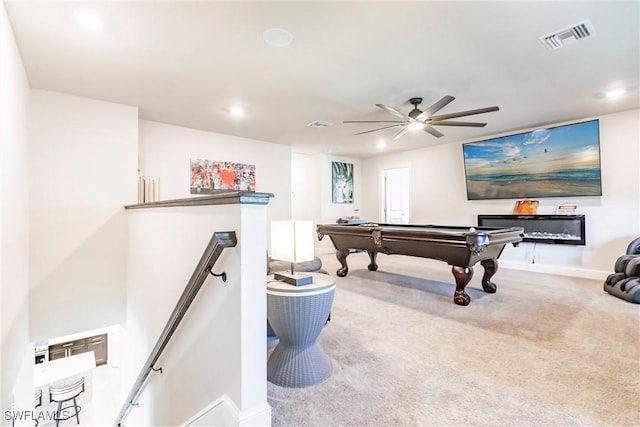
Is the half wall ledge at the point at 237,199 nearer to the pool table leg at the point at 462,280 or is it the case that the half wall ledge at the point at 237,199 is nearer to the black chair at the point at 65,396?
the pool table leg at the point at 462,280

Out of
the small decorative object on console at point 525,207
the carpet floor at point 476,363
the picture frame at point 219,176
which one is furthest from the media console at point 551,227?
the picture frame at point 219,176

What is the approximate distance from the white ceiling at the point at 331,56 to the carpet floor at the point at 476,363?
2.54 meters

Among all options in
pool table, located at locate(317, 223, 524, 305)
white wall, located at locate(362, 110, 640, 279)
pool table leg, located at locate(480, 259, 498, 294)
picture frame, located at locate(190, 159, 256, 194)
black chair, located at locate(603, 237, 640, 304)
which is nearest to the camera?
pool table, located at locate(317, 223, 524, 305)

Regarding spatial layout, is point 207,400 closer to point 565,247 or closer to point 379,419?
point 379,419

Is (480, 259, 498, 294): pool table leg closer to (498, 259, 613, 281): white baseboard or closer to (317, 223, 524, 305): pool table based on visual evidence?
(317, 223, 524, 305): pool table

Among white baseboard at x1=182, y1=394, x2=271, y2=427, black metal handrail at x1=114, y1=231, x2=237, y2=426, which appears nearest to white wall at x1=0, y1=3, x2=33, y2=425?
black metal handrail at x1=114, y1=231, x2=237, y2=426

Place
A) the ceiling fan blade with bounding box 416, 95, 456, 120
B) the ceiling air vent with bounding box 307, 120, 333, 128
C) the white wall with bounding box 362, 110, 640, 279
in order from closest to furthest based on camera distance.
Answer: the ceiling fan blade with bounding box 416, 95, 456, 120 → the white wall with bounding box 362, 110, 640, 279 → the ceiling air vent with bounding box 307, 120, 333, 128

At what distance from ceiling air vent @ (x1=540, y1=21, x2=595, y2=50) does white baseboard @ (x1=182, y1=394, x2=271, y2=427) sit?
11.0ft

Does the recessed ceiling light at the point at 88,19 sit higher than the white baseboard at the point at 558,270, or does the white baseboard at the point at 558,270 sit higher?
the recessed ceiling light at the point at 88,19

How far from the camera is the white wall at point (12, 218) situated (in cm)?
208

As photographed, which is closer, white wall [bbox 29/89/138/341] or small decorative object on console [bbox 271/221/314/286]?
small decorative object on console [bbox 271/221/314/286]

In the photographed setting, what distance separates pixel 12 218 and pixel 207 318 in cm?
203

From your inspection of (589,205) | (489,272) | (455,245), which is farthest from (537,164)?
(455,245)

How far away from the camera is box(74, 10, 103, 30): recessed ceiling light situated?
214 centimetres
